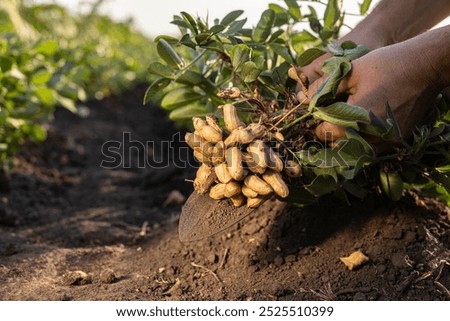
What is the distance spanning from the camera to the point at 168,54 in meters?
1.94

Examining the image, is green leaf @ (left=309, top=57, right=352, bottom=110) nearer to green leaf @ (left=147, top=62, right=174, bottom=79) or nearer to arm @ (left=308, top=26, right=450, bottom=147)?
arm @ (left=308, top=26, right=450, bottom=147)

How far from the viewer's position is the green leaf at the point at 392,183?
188cm

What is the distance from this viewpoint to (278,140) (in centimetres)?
174

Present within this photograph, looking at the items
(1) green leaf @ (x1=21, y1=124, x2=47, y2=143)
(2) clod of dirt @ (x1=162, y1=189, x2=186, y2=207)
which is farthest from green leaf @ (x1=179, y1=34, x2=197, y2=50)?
(1) green leaf @ (x1=21, y1=124, x2=47, y2=143)

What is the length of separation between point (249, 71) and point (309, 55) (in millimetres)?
182

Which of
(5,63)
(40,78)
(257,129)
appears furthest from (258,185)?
(40,78)

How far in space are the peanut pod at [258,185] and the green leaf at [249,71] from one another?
1.10 feet

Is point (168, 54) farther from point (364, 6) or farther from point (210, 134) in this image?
point (364, 6)

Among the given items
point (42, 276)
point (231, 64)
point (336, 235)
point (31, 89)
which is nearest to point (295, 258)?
point (336, 235)

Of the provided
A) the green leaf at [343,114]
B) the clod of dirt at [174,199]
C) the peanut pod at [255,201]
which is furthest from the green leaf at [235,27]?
the clod of dirt at [174,199]

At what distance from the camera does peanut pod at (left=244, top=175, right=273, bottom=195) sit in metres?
1.62

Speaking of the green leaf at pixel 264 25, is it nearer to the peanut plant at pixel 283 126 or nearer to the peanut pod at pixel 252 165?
the peanut plant at pixel 283 126

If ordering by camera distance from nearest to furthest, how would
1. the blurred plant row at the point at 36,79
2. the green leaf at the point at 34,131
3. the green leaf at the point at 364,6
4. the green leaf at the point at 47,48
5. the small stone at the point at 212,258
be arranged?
the small stone at the point at 212,258
the green leaf at the point at 364,6
the blurred plant row at the point at 36,79
the green leaf at the point at 47,48
the green leaf at the point at 34,131

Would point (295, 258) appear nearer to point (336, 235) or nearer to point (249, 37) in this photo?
point (336, 235)
